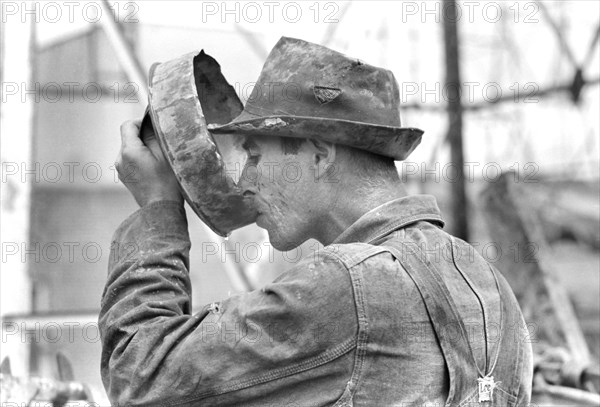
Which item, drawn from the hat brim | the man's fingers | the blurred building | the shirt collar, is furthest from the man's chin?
the blurred building

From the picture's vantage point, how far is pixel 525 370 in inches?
83.7

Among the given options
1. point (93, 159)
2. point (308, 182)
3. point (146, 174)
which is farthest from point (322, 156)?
point (93, 159)

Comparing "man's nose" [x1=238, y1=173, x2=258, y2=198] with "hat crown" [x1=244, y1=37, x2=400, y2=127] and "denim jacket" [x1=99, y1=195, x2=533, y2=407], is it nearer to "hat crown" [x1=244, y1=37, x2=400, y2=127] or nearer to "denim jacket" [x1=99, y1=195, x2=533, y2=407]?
"hat crown" [x1=244, y1=37, x2=400, y2=127]

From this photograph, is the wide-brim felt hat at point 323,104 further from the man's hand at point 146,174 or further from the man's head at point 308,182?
the man's hand at point 146,174

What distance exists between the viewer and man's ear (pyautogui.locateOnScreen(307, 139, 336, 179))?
6.91ft

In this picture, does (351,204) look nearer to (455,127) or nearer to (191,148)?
(191,148)

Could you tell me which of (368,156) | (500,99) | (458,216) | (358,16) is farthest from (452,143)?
(368,156)

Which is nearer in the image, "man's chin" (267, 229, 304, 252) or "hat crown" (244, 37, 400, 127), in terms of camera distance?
"hat crown" (244, 37, 400, 127)

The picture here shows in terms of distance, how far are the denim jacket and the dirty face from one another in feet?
0.80

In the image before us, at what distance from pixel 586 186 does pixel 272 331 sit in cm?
808

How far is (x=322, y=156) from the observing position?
2.12 meters

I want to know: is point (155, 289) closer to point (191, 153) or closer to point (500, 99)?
point (191, 153)

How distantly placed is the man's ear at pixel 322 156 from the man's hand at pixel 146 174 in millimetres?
304

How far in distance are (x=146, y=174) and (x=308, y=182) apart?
1.15 ft
